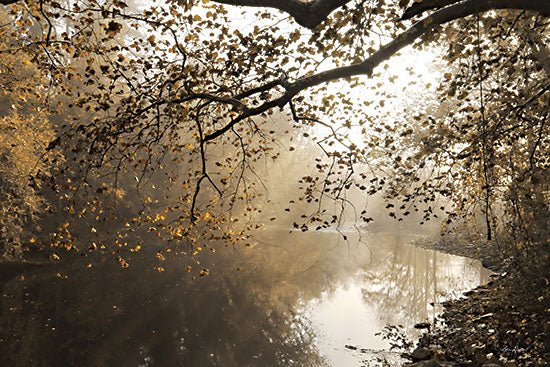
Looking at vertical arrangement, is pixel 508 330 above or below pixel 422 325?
below

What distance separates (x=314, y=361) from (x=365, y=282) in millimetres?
10458

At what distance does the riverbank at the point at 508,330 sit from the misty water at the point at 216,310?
178 centimetres

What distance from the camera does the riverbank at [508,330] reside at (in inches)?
251

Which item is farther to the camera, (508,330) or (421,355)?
(421,355)

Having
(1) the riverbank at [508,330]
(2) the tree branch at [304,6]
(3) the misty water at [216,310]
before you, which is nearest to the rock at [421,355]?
(1) the riverbank at [508,330]

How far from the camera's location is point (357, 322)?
1320 cm

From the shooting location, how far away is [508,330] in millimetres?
7238

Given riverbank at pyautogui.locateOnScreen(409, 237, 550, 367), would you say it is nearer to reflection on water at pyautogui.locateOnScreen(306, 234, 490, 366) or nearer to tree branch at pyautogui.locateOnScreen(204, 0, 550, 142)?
reflection on water at pyautogui.locateOnScreen(306, 234, 490, 366)

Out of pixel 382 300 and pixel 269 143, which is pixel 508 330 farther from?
pixel 382 300

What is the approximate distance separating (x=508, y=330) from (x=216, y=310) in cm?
924

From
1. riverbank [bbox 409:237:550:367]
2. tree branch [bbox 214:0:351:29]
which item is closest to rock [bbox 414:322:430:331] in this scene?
riverbank [bbox 409:237:550:367]

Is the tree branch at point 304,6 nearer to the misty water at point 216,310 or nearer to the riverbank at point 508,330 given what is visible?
the misty water at point 216,310

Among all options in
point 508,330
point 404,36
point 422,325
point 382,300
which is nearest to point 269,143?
point 404,36

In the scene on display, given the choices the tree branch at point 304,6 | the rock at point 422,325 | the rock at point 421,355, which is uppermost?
the tree branch at point 304,6
